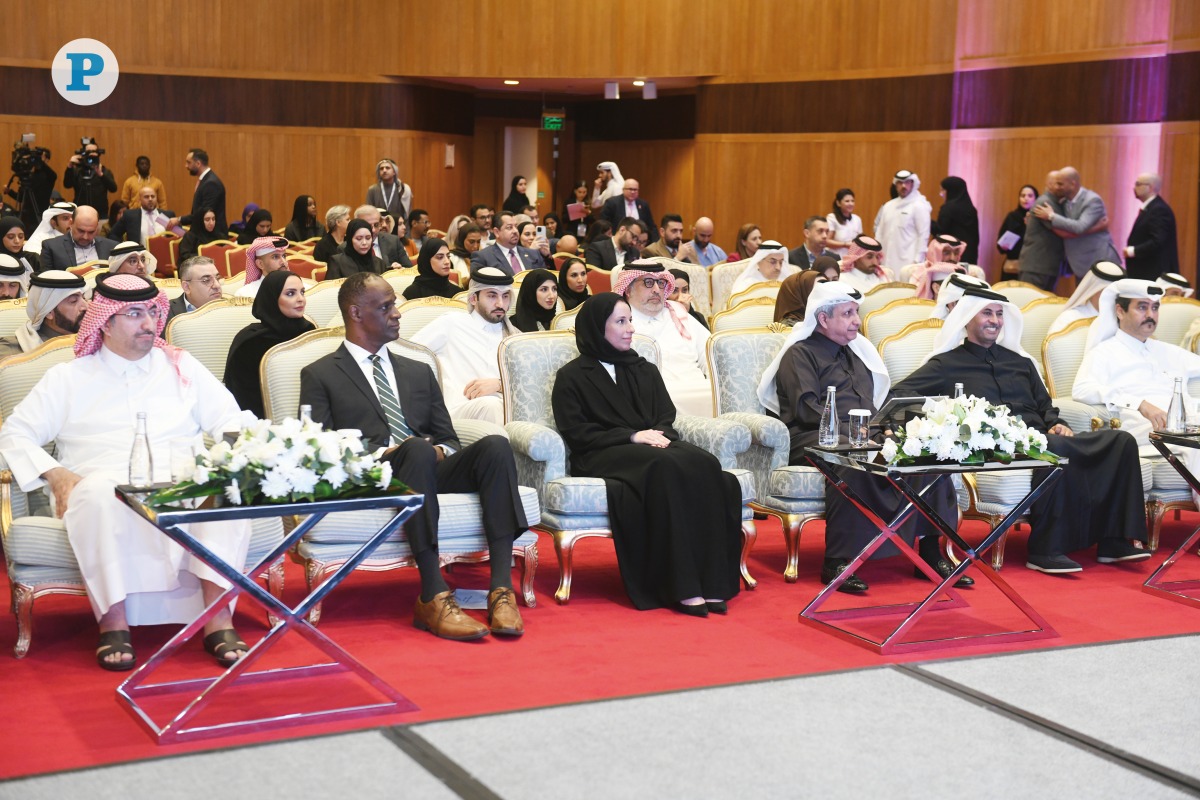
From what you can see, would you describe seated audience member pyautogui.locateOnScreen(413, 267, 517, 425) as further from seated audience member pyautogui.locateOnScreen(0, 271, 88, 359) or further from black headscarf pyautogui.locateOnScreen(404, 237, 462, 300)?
black headscarf pyautogui.locateOnScreen(404, 237, 462, 300)

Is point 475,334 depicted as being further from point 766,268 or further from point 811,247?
point 811,247

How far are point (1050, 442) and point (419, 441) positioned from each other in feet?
9.82

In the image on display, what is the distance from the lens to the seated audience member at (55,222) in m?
11.6

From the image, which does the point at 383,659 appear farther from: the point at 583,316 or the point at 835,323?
the point at 835,323

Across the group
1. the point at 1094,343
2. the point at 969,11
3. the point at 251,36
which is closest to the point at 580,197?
the point at 251,36

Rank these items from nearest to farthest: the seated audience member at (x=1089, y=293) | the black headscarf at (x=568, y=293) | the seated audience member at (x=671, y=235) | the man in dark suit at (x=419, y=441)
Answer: the man in dark suit at (x=419, y=441)
the seated audience member at (x=1089, y=293)
the black headscarf at (x=568, y=293)
the seated audience member at (x=671, y=235)

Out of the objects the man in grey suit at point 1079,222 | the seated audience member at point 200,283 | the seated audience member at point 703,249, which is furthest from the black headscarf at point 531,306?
the man in grey suit at point 1079,222

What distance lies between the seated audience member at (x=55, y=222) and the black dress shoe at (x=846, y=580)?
319 inches

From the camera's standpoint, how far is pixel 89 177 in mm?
15938

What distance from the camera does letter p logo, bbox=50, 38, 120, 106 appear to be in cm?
1606

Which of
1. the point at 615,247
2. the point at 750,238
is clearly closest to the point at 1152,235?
the point at 750,238

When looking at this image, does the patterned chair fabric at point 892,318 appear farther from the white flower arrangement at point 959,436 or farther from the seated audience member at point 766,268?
the seated audience member at point 766,268

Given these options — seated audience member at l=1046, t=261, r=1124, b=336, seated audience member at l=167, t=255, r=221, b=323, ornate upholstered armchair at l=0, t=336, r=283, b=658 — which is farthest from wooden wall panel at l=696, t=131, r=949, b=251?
ornate upholstered armchair at l=0, t=336, r=283, b=658

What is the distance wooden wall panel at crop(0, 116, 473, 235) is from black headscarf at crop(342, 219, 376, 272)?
27.9 ft
